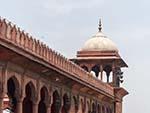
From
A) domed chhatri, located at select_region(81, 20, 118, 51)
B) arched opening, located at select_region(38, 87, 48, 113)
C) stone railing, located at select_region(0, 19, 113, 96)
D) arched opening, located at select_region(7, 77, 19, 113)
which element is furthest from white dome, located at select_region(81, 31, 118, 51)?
arched opening, located at select_region(7, 77, 19, 113)

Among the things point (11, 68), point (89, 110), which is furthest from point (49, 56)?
point (89, 110)

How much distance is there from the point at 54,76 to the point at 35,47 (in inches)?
154

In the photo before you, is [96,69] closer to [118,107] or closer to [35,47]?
[118,107]

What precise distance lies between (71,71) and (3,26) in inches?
357

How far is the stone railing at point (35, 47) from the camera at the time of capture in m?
21.4

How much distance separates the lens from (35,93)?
2612cm

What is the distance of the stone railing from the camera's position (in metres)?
21.4

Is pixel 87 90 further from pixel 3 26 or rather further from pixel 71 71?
pixel 3 26

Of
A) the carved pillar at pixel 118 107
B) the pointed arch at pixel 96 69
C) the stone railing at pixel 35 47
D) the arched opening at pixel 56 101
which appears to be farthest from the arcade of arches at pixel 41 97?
the carved pillar at pixel 118 107

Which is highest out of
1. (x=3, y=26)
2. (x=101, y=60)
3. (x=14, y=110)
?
(x=101, y=60)

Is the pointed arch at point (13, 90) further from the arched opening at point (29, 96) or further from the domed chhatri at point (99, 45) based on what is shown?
the domed chhatri at point (99, 45)

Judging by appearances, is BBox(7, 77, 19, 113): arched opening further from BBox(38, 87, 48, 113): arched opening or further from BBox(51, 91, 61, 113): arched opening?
BBox(51, 91, 61, 113): arched opening

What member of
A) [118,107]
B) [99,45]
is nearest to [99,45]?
[99,45]

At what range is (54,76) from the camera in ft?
91.9
